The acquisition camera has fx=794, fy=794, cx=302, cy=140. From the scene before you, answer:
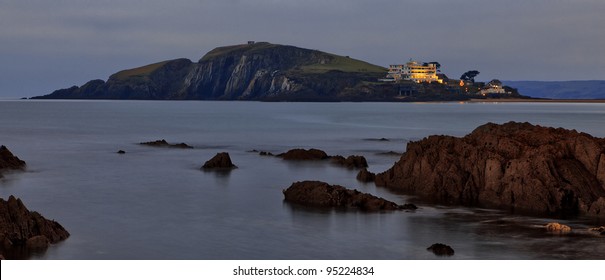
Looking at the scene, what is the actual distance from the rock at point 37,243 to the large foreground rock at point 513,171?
596 inches

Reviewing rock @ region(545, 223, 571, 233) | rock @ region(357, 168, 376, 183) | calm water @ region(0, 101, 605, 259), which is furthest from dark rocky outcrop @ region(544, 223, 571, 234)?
rock @ region(357, 168, 376, 183)

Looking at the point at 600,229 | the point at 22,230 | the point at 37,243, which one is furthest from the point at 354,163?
the point at 37,243

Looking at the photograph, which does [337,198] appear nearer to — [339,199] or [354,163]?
[339,199]

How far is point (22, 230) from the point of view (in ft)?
70.4

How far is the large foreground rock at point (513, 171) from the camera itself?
91.9 ft

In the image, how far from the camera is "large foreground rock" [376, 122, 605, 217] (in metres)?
28.0

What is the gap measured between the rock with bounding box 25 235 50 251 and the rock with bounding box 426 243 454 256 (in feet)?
34.3

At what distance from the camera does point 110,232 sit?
24469mm

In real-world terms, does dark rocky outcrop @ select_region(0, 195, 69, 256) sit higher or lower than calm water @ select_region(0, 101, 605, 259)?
higher

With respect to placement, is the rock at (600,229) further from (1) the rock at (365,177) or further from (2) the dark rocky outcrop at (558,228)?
(1) the rock at (365,177)

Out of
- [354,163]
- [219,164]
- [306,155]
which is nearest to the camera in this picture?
[219,164]

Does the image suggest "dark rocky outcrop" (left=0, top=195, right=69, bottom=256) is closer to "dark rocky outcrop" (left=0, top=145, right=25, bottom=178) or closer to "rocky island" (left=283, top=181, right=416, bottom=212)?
"rocky island" (left=283, top=181, right=416, bottom=212)

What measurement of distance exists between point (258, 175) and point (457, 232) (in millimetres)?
17629

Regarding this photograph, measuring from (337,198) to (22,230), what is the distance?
451 inches
